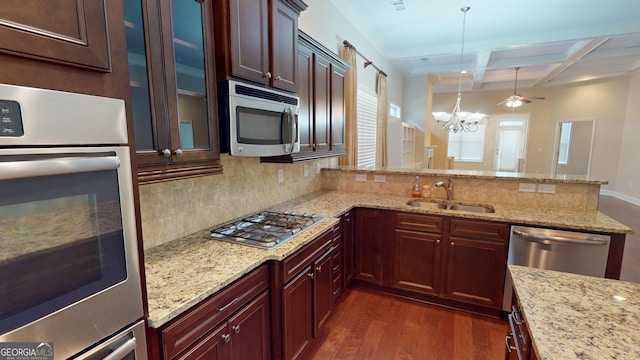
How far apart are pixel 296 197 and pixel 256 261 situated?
5.17 feet

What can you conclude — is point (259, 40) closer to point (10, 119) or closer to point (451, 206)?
point (10, 119)

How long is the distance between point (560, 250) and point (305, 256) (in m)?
1.92

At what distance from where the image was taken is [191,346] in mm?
1165

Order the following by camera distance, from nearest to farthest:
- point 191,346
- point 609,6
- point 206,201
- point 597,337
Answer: point 597,337, point 191,346, point 206,201, point 609,6

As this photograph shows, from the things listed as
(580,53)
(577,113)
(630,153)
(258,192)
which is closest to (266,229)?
(258,192)

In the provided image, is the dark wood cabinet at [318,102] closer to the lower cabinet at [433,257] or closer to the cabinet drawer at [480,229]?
the lower cabinet at [433,257]

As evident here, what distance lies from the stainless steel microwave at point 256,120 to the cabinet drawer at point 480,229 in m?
1.52

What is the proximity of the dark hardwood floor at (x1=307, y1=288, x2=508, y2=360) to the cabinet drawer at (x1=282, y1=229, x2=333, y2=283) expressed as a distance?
0.74m

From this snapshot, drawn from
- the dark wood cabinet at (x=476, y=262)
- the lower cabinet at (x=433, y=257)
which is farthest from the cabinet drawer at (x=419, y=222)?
the dark wood cabinet at (x=476, y=262)

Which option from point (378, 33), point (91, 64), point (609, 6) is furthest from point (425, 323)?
point (609, 6)

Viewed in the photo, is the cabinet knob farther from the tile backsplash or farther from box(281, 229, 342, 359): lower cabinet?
the tile backsplash

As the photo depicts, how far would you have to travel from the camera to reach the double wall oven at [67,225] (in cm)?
64

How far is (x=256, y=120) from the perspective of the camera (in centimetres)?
176

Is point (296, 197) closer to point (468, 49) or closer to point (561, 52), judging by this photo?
point (468, 49)
